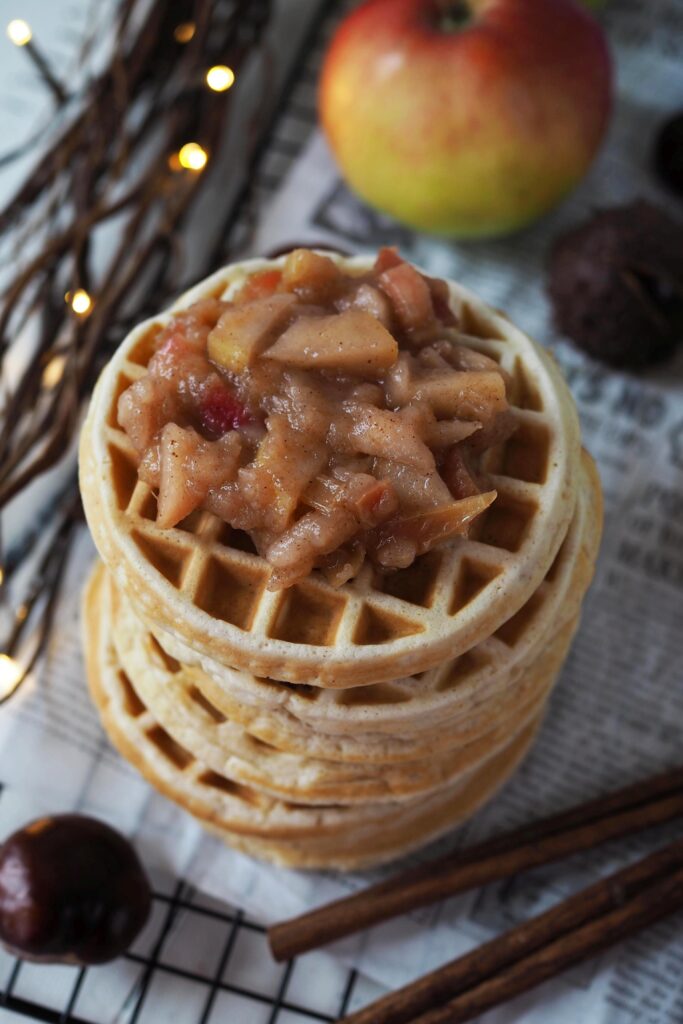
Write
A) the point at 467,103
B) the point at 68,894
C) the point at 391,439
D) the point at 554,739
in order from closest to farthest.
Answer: the point at 391,439 → the point at 68,894 → the point at 554,739 → the point at 467,103

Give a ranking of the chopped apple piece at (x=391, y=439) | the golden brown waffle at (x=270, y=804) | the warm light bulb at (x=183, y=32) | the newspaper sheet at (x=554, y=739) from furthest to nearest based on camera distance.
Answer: the warm light bulb at (x=183, y=32) → the newspaper sheet at (x=554, y=739) → the golden brown waffle at (x=270, y=804) → the chopped apple piece at (x=391, y=439)

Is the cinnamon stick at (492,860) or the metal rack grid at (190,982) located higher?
the cinnamon stick at (492,860)

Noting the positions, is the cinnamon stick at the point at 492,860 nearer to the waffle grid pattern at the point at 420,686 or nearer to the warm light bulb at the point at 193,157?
the waffle grid pattern at the point at 420,686

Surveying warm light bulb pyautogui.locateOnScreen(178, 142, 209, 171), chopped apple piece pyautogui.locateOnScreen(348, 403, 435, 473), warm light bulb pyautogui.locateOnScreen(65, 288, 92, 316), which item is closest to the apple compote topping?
chopped apple piece pyautogui.locateOnScreen(348, 403, 435, 473)

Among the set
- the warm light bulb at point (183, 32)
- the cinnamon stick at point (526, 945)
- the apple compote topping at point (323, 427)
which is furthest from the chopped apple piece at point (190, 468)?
the warm light bulb at point (183, 32)

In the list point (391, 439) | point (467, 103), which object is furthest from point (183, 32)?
point (391, 439)

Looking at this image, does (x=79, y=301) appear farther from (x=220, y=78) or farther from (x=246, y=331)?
(x=246, y=331)

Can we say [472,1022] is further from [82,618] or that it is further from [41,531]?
[41,531]
